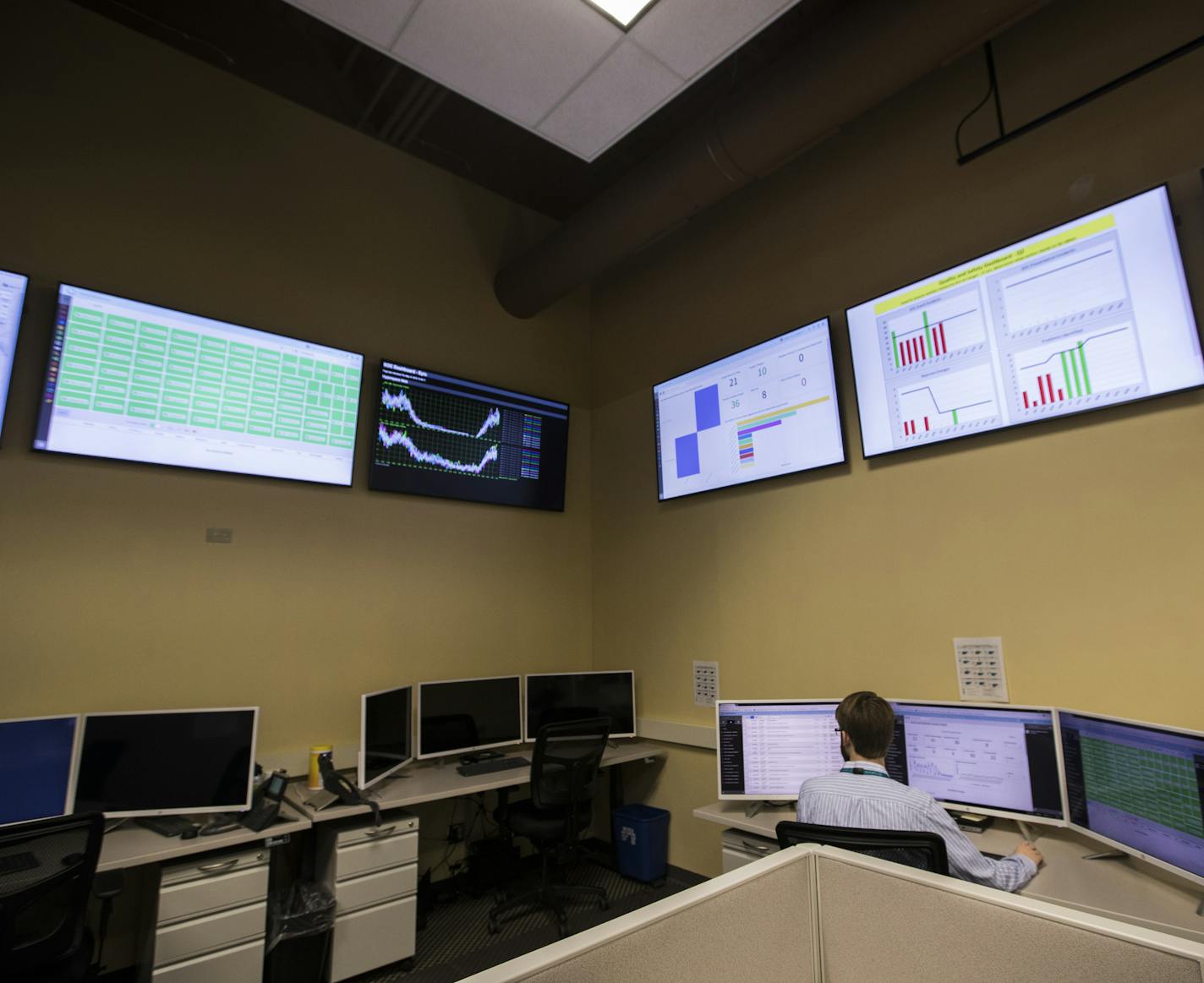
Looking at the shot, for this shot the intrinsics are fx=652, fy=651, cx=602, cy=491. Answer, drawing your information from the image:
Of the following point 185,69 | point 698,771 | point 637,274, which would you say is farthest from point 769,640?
point 185,69

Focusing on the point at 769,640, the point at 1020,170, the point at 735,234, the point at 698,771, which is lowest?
the point at 698,771

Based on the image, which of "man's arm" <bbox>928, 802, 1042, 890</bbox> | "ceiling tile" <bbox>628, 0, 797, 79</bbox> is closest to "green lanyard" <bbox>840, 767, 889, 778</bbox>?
"man's arm" <bbox>928, 802, 1042, 890</bbox>

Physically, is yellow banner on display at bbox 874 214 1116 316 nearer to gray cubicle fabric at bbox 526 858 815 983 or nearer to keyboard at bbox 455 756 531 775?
gray cubicle fabric at bbox 526 858 815 983

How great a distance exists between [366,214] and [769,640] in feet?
10.7

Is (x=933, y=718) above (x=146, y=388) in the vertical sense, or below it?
below

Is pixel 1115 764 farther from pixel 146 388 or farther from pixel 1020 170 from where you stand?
pixel 146 388

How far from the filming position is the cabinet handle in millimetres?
2270

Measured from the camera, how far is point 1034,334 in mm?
2426

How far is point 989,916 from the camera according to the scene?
0.90 m

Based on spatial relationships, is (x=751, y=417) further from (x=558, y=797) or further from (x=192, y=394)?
(x=192, y=394)

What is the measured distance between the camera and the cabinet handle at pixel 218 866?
7.45ft

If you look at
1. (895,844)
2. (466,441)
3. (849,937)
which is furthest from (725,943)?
(466,441)

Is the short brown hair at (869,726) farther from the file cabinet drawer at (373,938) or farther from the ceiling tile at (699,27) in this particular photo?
the ceiling tile at (699,27)

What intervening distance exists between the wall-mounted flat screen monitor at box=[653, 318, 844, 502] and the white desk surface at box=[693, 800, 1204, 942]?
1593mm
